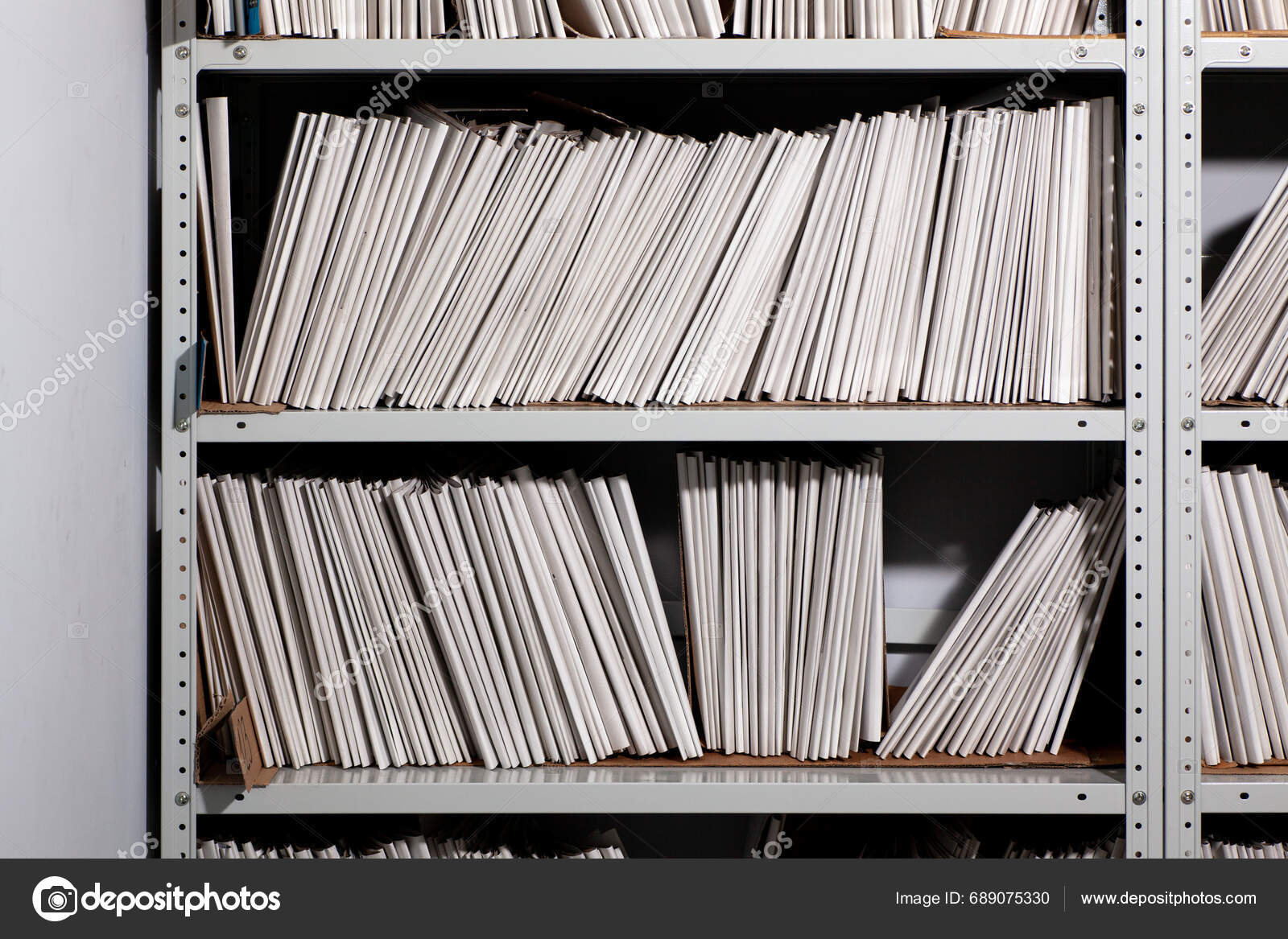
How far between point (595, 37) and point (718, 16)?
0.44 ft

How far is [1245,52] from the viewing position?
3.30 ft

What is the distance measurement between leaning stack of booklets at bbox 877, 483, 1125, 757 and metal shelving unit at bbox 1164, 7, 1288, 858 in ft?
0.23

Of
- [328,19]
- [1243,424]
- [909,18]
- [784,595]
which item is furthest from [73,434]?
[1243,424]

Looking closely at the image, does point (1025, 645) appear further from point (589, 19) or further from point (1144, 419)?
point (589, 19)

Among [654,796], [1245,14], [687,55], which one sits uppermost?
[1245,14]

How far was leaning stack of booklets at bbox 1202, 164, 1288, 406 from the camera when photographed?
108 cm

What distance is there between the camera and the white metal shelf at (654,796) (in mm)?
1023

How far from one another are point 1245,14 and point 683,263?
0.70 meters

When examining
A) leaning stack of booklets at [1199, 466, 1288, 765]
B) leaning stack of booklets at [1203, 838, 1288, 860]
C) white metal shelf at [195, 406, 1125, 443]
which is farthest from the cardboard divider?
leaning stack of booklets at [1203, 838, 1288, 860]

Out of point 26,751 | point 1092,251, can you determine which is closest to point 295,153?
point 26,751

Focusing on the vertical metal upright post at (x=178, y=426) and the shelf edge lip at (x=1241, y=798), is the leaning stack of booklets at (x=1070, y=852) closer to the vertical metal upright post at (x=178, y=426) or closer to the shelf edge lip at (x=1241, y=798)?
the shelf edge lip at (x=1241, y=798)
